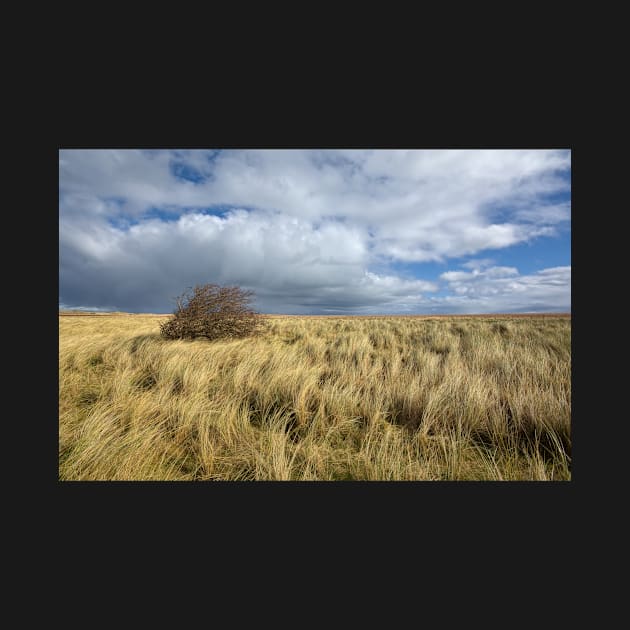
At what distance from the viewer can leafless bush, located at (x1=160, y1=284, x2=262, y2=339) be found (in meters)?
7.44

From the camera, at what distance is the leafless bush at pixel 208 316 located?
24.4 ft

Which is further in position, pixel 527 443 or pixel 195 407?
pixel 195 407

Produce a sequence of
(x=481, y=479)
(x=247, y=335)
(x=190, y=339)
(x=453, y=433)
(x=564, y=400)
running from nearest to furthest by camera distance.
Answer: (x=481, y=479) < (x=453, y=433) < (x=564, y=400) < (x=190, y=339) < (x=247, y=335)

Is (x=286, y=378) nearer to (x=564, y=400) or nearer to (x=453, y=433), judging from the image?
(x=453, y=433)

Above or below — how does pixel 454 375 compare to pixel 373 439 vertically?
above

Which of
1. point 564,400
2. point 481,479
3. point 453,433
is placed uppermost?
point 564,400

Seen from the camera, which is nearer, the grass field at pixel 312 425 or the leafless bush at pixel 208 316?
the grass field at pixel 312 425

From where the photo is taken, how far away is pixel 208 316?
295 inches

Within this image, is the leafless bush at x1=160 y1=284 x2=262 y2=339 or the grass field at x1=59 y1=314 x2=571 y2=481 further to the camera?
the leafless bush at x1=160 y1=284 x2=262 y2=339

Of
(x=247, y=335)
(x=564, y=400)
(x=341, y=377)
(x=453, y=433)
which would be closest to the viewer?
(x=453, y=433)

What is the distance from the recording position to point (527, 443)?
8.23 ft

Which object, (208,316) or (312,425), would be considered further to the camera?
(208,316)

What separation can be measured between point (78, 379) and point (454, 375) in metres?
5.74

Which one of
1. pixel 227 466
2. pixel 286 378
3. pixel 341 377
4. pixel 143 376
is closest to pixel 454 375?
pixel 341 377
